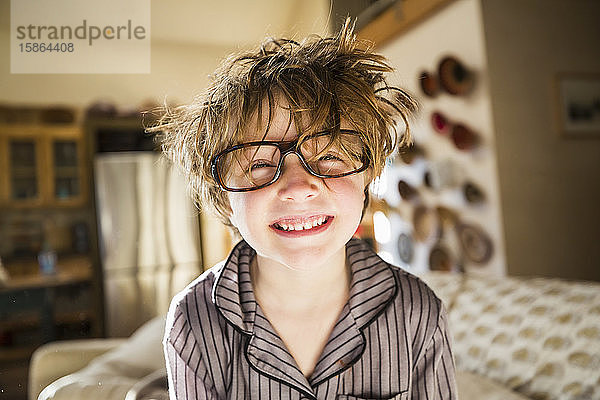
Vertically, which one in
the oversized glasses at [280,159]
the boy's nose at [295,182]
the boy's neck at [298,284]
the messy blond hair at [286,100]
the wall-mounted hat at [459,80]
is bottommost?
the boy's neck at [298,284]

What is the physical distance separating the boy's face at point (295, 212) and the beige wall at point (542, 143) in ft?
4.88

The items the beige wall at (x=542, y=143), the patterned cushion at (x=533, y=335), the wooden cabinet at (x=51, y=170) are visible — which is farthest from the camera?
the beige wall at (x=542, y=143)

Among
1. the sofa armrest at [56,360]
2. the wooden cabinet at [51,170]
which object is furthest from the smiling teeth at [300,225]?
the wooden cabinet at [51,170]

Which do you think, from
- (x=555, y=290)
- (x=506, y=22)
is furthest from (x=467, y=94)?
(x=555, y=290)

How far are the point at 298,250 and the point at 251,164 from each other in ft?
0.28

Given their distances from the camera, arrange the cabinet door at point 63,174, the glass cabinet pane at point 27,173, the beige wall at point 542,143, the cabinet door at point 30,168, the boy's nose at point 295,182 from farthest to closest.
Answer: the beige wall at point 542,143
the cabinet door at point 63,174
the cabinet door at point 30,168
the glass cabinet pane at point 27,173
the boy's nose at point 295,182

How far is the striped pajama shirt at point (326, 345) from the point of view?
1.75 ft

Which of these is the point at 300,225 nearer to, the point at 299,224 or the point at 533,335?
the point at 299,224

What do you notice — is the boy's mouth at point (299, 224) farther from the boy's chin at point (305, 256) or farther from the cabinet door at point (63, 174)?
the cabinet door at point (63, 174)

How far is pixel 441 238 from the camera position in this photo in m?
1.83

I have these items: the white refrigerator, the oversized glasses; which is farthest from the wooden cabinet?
the oversized glasses

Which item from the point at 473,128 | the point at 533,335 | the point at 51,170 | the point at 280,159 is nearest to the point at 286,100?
the point at 280,159

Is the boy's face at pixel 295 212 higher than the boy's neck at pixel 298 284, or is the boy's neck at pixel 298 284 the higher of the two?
the boy's face at pixel 295 212

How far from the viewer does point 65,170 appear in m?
1.91
